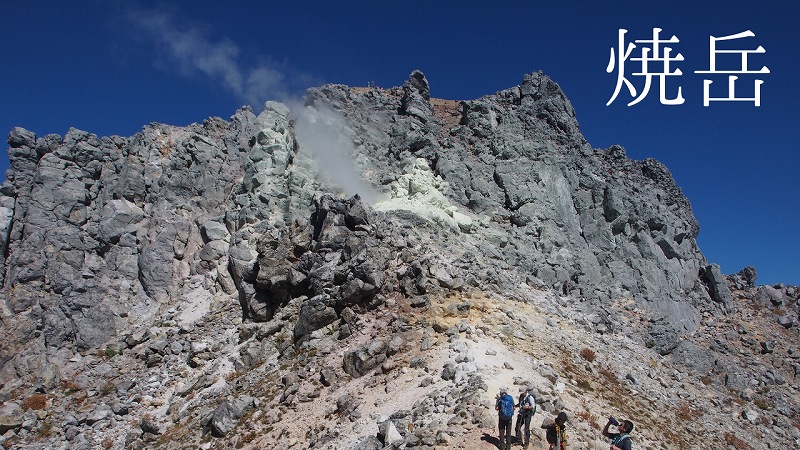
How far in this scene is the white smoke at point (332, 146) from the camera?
41.9 meters

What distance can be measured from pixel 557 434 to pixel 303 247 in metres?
19.8

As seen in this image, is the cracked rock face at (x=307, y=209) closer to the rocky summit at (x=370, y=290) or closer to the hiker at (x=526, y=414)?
the rocky summit at (x=370, y=290)

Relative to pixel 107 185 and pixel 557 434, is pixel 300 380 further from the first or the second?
pixel 107 185

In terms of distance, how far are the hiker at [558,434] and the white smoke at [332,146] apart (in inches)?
1079

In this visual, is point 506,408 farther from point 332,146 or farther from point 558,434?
point 332,146

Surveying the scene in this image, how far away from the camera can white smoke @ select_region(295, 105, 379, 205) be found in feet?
137

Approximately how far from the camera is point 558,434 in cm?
1536

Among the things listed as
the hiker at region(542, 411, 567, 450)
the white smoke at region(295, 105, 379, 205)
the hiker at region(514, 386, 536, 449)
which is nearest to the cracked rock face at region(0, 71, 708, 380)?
the white smoke at region(295, 105, 379, 205)

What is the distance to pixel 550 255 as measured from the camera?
4044 cm

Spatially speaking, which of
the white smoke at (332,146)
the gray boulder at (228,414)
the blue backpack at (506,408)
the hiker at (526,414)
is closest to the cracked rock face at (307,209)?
the white smoke at (332,146)

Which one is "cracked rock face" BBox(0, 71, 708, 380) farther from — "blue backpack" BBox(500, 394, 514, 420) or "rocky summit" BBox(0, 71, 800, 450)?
"blue backpack" BBox(500, 394, 514, 420)

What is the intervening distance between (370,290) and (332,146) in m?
21.2

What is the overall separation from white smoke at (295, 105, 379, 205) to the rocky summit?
0.77ft

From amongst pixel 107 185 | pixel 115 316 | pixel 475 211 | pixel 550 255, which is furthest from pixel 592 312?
pixel 107 185
